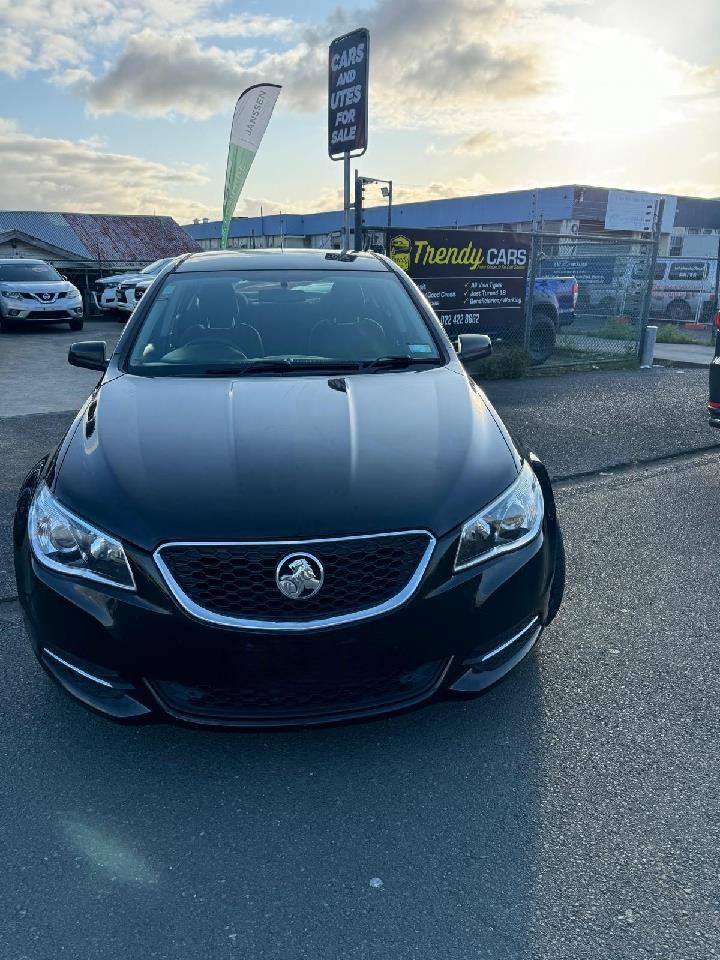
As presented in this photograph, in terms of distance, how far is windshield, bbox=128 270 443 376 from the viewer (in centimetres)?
363

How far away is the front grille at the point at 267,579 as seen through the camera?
2.28 metres

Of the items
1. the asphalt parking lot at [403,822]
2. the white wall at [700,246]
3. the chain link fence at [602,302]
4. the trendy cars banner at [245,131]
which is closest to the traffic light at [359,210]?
the chain link fence at [602,302]

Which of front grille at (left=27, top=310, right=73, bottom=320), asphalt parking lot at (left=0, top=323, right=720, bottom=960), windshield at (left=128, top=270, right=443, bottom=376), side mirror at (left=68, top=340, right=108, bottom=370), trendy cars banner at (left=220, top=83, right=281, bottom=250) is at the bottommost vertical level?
front grille at (left=27, top=310, right=73, bottom=320)

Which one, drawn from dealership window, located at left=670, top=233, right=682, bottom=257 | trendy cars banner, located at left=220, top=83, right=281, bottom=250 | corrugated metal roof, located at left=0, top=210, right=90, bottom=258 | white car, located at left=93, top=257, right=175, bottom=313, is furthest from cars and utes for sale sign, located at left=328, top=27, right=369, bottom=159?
dealership window, located at left=670, top=233, right=682, bottom=257

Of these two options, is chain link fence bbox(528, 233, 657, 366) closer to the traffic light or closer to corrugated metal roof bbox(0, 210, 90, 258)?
the traffic light

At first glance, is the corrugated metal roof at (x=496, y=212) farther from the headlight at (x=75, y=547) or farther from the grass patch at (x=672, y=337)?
the headlight at (x=75, y=547)

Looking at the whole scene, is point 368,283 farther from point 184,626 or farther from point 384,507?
point 184,626

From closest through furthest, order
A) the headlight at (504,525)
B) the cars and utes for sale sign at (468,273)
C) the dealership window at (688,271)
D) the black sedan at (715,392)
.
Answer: the headlight at (504,525), the black sedan at (715,392), the cars and utes for sale sign at (468,273), the dealership window at (688,271)

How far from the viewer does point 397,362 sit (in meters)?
3.64

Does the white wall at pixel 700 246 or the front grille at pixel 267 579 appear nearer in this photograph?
the front grille at pixel 267 579

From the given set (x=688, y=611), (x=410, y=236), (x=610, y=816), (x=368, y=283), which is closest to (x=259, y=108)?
(x=410, y=236)

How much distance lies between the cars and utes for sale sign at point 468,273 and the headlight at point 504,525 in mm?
Result: 7787

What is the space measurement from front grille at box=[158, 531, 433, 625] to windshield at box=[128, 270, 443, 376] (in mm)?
1403

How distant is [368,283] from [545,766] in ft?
8.83
